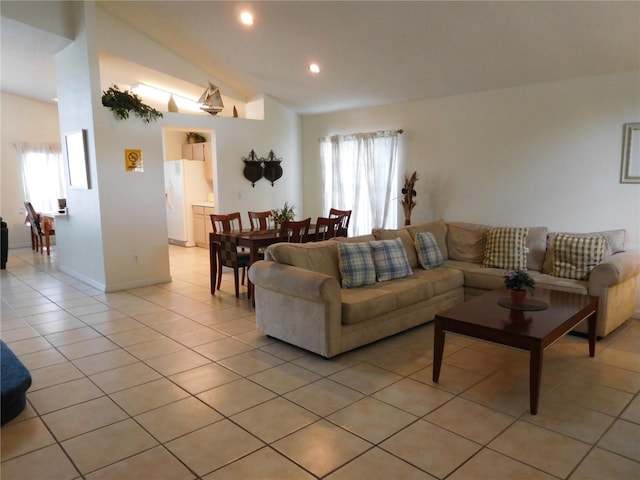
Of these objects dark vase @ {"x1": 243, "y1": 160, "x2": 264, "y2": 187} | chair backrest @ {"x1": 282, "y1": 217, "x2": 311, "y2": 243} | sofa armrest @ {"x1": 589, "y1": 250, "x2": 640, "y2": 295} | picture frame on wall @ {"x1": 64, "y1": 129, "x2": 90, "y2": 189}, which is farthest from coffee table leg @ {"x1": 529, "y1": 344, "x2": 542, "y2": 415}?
dark vase @ {"x1": 243, "y1": 160, "x2": 264, "y2": 187}

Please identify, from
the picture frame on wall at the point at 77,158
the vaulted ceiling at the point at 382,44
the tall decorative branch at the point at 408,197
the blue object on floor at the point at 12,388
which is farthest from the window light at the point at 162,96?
the blue object on floor at the point at 12,388

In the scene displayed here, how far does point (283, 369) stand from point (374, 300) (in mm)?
903

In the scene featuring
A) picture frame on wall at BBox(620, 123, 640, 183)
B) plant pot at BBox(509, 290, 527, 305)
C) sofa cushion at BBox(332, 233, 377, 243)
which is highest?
picture frame on wall at BBox(620, 123, 640, 183)

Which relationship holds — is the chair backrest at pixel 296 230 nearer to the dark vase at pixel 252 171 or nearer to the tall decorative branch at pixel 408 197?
the tall decorative branch at pixel 408 197

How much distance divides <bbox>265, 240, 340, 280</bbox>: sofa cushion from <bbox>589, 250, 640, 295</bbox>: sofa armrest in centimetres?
218

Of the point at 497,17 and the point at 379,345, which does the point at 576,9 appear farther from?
the point at 379,345

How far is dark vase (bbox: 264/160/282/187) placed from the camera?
7121mm

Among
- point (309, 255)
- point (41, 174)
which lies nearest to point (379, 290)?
point (309, 255)

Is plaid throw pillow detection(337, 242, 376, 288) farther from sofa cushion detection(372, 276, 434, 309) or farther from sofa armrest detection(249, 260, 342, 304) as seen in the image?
sofa armrest detection(249, 260, 342, 304)

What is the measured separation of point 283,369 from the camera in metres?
3.19

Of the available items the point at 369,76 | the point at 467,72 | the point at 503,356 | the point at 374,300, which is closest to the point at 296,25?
the point at 369,76

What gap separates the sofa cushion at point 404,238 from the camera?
4590 mm

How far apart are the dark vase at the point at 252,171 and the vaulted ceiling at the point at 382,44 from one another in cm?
115

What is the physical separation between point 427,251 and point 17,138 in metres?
8.36
